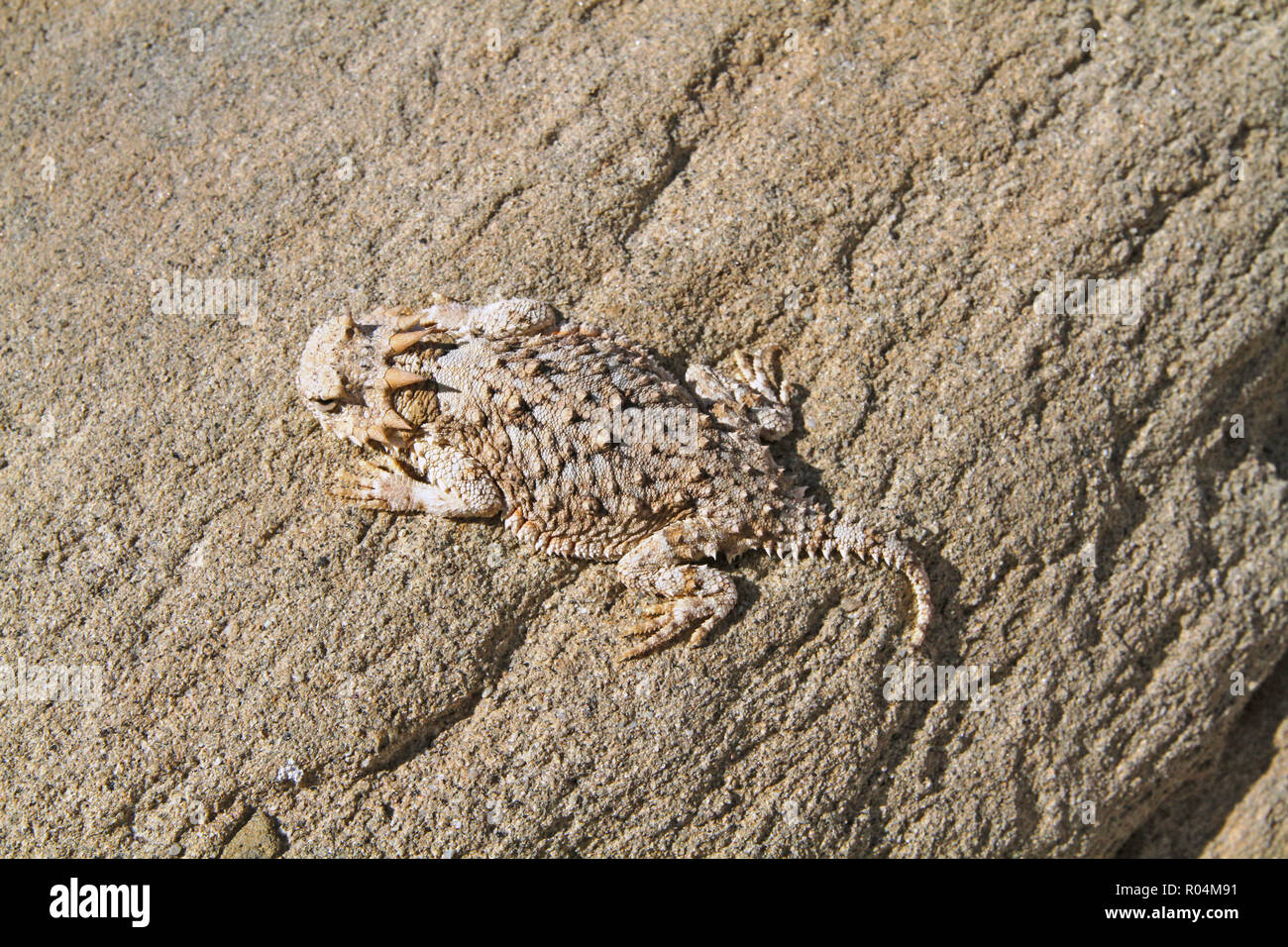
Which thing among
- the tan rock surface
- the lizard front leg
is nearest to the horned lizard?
the lizard front leg


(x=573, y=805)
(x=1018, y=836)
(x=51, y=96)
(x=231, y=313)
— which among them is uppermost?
(x=51, y=96)

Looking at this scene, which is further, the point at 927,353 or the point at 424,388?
the point at 927,353

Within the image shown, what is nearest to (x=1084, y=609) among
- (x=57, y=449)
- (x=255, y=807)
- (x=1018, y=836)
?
(x=1018, y=836)

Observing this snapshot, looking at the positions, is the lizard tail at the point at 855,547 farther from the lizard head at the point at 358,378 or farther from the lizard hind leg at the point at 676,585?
the lizard head at the point at 358,378

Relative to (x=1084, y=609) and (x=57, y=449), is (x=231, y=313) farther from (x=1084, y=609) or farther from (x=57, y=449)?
(x=1084, y=609)

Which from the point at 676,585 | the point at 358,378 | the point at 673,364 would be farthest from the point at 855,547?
the point at 358,378

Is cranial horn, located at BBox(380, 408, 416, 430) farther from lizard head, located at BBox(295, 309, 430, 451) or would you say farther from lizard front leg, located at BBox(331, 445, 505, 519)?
lizard front leg, located at BBox(331, 445, 505, 519)

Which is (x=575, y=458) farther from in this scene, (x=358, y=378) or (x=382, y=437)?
(x=358, y=378)
